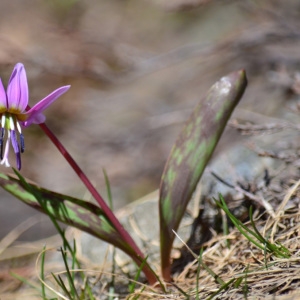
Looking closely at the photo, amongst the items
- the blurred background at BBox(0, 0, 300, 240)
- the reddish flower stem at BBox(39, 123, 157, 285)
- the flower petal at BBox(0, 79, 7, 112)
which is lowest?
the blurred background at BBox(0, 0, 300, 240)

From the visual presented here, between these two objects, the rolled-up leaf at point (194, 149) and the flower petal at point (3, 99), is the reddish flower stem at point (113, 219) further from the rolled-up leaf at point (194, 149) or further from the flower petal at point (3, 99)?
the flower petal at point (3, 99)

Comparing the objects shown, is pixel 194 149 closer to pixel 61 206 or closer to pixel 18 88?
pixel 61 206

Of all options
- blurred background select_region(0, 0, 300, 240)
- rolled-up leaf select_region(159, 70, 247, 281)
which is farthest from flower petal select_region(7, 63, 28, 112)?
blurred background select_region(0, 0, 300, 240)

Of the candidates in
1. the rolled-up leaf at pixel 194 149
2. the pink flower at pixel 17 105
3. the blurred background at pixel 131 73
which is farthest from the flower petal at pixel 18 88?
the blurred background at pixel 131 73

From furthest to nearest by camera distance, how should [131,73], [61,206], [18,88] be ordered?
[131,73], [61,206], [18,88]

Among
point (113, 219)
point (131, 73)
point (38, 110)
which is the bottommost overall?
point (131, 73)

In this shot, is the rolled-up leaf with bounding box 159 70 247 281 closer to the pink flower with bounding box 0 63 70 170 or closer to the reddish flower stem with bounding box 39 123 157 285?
the reddish flower stem with bounding box 39 123 157 285

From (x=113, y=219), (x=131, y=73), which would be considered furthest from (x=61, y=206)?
(x=131, y=73)
